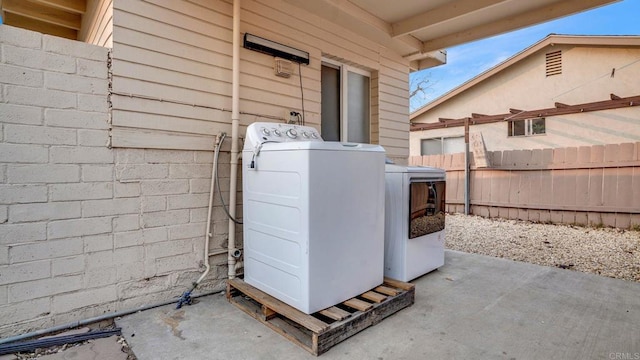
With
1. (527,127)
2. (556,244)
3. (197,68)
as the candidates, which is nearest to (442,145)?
(527,127)

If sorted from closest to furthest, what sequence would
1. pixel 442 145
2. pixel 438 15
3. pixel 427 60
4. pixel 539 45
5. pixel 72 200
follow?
1. pixel 72 200
2. pixel 438 15
3. pixel 427 60
4. pixel 539 45
5. pixel 442 145

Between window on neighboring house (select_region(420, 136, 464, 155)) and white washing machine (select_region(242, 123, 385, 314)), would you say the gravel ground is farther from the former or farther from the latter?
window on neighboring house (select_region(420, 136, 464, 155))

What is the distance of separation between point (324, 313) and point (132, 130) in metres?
2.02

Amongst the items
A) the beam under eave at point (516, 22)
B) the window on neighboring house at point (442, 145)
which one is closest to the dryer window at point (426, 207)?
the beam under eave at point (516, 22)

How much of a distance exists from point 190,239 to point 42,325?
3.57 feet

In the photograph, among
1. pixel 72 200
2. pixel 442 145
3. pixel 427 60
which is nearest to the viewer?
pixel 72 200

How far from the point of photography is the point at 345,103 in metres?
4.29

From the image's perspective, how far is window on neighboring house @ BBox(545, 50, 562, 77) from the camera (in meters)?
8.83

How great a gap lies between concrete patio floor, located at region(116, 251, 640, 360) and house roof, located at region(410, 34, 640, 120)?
7.62 metres

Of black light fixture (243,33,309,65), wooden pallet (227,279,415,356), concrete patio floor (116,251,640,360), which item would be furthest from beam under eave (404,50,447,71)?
wooden pallet (227,279,415,356)

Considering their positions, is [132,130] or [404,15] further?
[404,15]

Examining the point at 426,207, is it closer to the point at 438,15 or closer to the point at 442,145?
the point at 438,15

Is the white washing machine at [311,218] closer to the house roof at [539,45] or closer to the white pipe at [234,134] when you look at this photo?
the white pipe at [234,134]

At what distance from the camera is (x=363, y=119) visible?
15.4 feet
